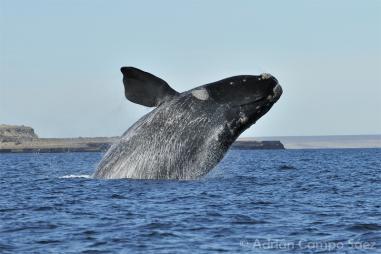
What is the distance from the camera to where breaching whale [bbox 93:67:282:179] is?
18641 millimetres

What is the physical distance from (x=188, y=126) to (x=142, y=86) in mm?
1497

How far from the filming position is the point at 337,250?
512 inches

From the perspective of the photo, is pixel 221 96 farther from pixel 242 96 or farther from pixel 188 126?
pixel 188 126

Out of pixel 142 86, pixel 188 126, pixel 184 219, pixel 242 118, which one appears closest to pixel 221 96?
pixel 242 118

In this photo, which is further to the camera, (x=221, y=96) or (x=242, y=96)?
(x=221, y=96)

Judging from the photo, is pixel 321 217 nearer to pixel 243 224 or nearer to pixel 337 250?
Answer: pixel 243 224

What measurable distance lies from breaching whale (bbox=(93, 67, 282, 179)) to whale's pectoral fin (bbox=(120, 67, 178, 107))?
3cm

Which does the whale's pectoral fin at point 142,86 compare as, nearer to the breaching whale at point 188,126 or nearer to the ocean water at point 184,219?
the breaching whale at point 188,126

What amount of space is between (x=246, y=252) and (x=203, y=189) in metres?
7.25

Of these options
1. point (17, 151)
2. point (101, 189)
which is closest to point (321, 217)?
point (101, 189)

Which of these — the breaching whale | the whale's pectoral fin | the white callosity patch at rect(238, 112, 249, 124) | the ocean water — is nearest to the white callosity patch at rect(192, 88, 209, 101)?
the breaching whale

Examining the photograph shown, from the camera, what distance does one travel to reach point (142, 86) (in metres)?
18.3

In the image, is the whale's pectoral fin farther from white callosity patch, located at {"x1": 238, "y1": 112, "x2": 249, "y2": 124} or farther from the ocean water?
the ocean water

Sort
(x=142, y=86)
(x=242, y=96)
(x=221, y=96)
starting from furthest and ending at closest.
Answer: (x=221, y=96) → (x=242, y=96) → (x=142, y=86)
